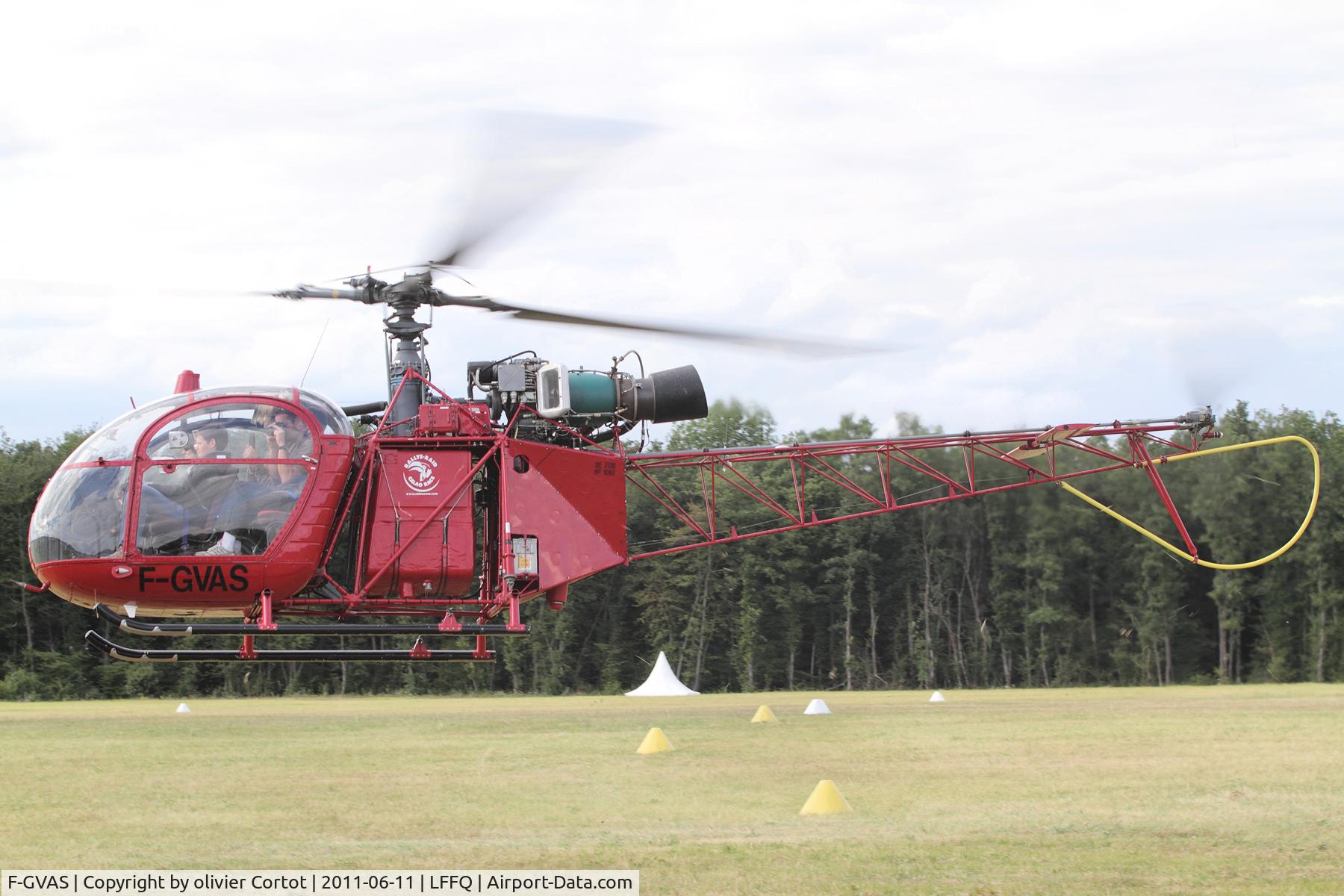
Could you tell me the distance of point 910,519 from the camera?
62.8 metres

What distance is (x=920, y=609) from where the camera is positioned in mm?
62719

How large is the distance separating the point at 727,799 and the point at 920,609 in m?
46.5

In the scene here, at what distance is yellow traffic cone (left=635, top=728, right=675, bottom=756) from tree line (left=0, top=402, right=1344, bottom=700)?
87.0 ft

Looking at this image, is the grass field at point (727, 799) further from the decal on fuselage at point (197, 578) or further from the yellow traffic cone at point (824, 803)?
the decal on fuselage at point (197, 578)

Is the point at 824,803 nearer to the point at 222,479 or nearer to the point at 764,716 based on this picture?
the point at 222,479

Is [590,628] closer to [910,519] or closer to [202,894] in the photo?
[910,519]

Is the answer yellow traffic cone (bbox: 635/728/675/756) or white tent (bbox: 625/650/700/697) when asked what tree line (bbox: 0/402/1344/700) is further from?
yellow traffic cone (bbox: 635/728/675/756)

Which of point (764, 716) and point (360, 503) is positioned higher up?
point (360, 503)

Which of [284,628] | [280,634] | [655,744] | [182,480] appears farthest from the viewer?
[655,744]

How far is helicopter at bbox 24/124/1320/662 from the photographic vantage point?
42.3 ft

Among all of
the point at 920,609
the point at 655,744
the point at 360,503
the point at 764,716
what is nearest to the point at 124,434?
the point at 360,503

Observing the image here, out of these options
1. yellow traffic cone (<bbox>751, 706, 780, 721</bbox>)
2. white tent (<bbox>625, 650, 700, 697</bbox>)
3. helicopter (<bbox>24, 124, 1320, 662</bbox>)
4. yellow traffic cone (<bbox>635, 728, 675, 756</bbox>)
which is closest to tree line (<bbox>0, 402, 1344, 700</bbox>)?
white tent (<bbox>625, 650, 700, 697</bbox>)

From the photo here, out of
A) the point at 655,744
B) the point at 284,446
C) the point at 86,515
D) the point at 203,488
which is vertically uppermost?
the point at 284,446

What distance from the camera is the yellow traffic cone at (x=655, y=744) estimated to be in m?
22.8
